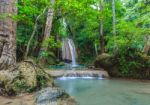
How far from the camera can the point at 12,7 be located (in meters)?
6.05

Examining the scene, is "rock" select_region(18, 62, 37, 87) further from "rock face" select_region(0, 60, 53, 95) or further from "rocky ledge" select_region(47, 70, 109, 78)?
"rocky ledge" select_region(47, 70, 109, 78)

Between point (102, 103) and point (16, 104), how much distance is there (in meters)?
2.63

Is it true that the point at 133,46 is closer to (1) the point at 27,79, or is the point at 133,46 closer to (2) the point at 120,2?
(2) the point at 120,2

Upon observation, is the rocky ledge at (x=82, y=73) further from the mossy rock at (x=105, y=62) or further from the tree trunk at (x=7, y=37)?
the tree trunk at (x=7, y=37)

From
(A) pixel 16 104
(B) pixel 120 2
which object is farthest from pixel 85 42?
(A) pixel 16 104

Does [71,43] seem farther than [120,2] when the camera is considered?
Yes

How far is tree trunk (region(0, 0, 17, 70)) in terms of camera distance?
18.1 feet

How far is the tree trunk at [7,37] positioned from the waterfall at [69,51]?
39.1ft

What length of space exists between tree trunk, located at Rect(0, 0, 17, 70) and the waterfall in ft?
39.1

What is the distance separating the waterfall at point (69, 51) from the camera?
18.0 m

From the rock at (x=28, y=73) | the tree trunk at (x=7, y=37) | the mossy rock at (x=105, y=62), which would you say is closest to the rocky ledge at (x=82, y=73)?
the mossy rock at (x=105, y=62)

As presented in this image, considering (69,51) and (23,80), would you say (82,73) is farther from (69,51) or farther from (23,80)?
(23,80)

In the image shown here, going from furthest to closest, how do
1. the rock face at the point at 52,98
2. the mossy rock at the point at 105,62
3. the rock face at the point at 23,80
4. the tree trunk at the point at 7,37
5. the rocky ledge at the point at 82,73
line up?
the mossy rock at the point at 105,62 < the rocky ledge at the point at 82,73 < the tree trunk at the point at 7,37 < the rock face at the point at 23,80 < the rock face at the point at 52,98

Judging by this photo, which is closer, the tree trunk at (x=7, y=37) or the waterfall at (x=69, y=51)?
the tree trunk at (x=7, y=37)
